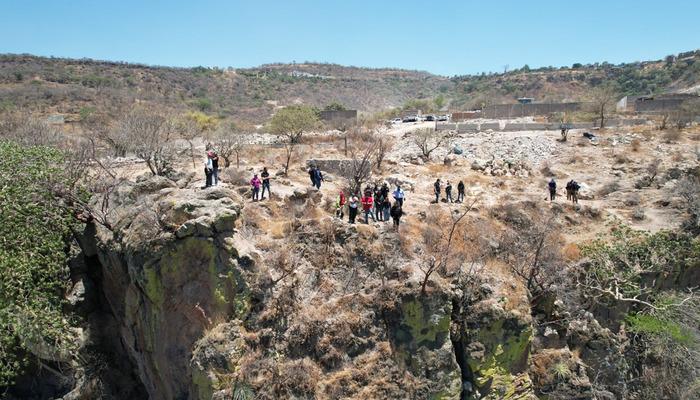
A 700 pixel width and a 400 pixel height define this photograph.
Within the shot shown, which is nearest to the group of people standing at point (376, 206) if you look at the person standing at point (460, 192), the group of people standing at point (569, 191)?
the person standing at point (460, 192)

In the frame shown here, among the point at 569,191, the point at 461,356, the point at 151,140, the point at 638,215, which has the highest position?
the point at 151,140

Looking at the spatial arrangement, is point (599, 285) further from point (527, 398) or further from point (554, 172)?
point (554, 172)

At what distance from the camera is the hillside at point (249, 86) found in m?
46.5

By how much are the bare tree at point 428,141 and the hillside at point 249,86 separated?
2273cm

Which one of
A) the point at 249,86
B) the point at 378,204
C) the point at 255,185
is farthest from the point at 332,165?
the point at 249,86

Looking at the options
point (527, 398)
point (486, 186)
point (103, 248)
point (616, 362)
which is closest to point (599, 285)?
point (616, 362)

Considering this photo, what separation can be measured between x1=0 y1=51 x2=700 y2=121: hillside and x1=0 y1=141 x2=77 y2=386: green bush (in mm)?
27625

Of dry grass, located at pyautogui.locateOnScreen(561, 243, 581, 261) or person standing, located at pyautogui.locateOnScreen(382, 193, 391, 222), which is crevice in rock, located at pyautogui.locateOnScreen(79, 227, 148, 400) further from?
dry grass, located at pyautogui.locateOnScreen(561, 243, 581, 261)

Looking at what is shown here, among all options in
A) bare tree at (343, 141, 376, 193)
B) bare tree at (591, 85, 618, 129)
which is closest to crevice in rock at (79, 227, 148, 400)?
bare tree at (343, 141, 376, 193)

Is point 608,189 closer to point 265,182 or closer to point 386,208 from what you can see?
point 386,208

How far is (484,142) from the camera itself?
2792 centimetres

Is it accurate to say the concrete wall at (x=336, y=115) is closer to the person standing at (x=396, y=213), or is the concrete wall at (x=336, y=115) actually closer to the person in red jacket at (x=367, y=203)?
the person in red jacket at (x=367, y=203)

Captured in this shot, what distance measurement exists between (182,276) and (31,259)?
167 inches

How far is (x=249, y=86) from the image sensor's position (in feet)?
230
